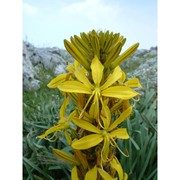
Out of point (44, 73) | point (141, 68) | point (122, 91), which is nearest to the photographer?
point (122, 91)

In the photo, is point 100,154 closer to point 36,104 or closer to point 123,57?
point 123,57

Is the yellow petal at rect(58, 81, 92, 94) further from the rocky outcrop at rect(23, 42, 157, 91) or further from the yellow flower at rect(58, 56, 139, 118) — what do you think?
the rocky outcrop at rect(23, 42, 157, 91)

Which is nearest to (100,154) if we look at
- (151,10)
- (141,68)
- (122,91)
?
(122,91)

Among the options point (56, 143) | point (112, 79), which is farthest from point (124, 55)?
point (56, 143)

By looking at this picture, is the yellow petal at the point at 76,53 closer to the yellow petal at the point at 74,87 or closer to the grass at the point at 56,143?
the yellow petal at the point at 74,87

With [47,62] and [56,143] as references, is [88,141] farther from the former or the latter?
[47,62]

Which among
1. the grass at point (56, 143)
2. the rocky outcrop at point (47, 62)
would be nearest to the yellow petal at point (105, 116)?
the grass at point (56, 143)
